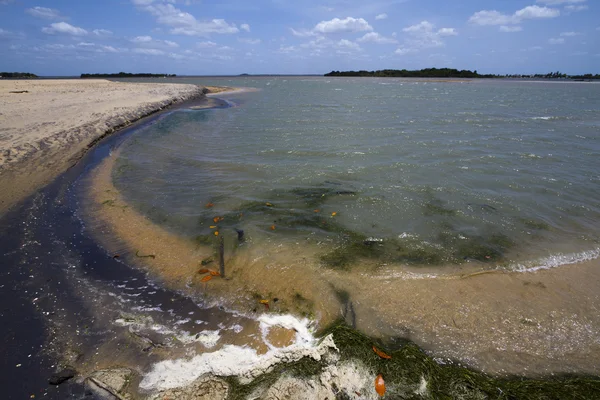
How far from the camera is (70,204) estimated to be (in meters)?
7.82

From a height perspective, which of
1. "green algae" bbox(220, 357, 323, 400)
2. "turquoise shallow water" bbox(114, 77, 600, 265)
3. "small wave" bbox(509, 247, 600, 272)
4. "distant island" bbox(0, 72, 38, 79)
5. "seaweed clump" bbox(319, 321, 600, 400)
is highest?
"distant island" bbox(0, 72, 38, 79)

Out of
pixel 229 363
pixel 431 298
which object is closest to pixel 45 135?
pixel 229 363

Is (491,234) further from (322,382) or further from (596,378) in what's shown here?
(322,382)

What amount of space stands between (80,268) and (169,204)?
2896mm

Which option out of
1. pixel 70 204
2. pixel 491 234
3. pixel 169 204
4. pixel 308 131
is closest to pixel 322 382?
pixel 491 234

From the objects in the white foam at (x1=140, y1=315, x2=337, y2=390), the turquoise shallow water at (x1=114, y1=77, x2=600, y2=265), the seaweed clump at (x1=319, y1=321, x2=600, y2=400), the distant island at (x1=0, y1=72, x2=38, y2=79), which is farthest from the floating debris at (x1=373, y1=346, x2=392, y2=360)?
the distant island at (x1=0, y1=72, x2=38, y2=79)

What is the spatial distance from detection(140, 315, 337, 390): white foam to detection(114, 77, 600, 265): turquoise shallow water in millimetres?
2500

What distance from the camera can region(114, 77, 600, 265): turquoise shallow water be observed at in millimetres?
6238

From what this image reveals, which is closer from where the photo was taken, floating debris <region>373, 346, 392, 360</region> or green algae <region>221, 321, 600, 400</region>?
green algae <region>221, 321, 600, 400</region>

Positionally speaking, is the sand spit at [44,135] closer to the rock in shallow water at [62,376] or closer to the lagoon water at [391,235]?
the lagoon water at [391,235]

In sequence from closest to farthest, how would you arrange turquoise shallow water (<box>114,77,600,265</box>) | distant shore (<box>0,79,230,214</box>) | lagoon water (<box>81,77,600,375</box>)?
lagoon water (<box>81,77,600,375</box>) < turquoise shallow water (<box>114,77,600,265</box>) < distant shore (<box>0,79,230,214</box>)

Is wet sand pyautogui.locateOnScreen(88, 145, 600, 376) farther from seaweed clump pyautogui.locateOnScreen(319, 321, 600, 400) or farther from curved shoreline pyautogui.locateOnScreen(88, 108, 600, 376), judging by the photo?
seaweed clump pyautogui.locateOnScreen(319, 321, 600, 400)

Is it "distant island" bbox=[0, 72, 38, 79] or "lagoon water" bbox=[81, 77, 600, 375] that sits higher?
"distant island" bbox=[0, 72, 38, 79]

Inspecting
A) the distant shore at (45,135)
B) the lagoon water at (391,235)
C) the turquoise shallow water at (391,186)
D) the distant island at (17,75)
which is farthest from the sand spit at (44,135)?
the distant island at (17,75)
